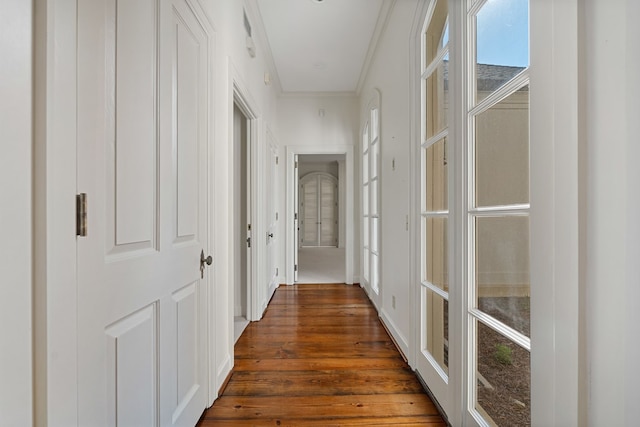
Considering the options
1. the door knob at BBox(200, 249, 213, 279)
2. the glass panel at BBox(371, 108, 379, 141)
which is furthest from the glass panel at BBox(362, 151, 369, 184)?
the door knob at BBox(200, 249, 213, 279)

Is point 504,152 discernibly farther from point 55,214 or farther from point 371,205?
point 371,205

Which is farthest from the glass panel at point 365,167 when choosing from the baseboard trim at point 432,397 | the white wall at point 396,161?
the baseboard trim at point 432,397

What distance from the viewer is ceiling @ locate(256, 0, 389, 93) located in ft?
8.16

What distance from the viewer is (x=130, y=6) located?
920mm

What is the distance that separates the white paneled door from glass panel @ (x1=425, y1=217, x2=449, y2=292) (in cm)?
124

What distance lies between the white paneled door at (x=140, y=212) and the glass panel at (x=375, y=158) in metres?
2.01

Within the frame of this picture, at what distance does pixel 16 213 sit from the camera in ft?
1.85

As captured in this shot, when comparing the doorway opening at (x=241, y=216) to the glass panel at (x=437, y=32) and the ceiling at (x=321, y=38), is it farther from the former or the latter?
the glass panel at (x=437, y=32)

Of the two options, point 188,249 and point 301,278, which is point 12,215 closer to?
point 188,249

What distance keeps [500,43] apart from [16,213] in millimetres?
1482

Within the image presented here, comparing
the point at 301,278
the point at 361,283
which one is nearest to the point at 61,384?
the point at 361,283

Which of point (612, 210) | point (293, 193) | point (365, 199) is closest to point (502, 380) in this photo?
point (612, 210)

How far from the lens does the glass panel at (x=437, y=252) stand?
5.10 ft

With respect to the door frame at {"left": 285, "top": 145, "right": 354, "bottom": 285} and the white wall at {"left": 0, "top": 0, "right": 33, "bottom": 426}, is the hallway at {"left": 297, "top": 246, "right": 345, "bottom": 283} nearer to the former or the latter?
the door frame at {"left": 285, "top": 145, "right": 354, "bottom": 285}
